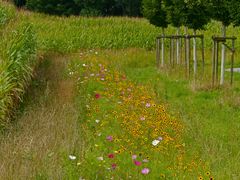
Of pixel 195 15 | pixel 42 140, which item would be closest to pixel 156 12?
pixel 195 15

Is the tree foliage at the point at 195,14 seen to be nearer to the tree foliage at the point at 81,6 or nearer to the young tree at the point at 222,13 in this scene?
the young tree at the point at 222,13

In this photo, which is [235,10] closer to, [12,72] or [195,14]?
[195,14]

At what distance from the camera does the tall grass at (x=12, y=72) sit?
812cm

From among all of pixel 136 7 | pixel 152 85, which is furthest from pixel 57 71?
pixel 136 7

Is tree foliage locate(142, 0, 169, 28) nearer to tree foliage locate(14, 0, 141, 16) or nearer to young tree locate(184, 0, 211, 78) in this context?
young tree locate(184, 0, 211, 78)

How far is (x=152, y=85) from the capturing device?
13.1 meters

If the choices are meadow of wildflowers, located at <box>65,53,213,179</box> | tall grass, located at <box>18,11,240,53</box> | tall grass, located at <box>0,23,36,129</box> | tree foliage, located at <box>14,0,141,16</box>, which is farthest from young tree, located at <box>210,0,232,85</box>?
tree foliage, located at <box>14,0,141,16</box>

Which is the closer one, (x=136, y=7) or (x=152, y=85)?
(x=152, y=85)

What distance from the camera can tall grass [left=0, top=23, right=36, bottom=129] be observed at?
26.6 ft

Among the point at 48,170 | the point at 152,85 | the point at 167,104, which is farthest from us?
the point at 152,85

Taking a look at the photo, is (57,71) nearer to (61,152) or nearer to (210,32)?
(61,152)

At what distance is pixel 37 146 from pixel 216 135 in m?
3.06

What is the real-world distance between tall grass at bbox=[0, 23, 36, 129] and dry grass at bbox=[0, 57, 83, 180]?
0.33 meters

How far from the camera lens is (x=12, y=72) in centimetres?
948
